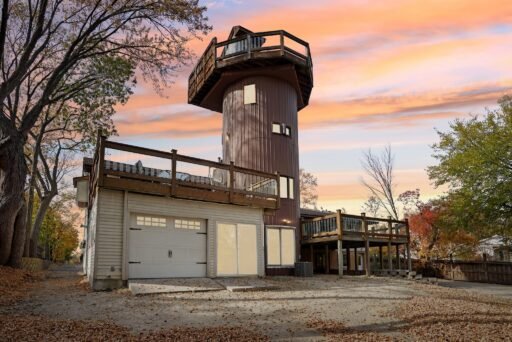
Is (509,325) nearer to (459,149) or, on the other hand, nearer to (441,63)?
(441,63)

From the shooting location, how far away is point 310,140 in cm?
3506

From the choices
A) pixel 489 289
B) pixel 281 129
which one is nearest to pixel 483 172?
pixel 489 289

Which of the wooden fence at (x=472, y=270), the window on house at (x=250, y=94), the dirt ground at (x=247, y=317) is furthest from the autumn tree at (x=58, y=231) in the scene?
the wooden fence at (x=472, y=270)

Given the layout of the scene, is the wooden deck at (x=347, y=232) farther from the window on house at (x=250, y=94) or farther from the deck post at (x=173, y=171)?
the deck post at (x=173, y=171)

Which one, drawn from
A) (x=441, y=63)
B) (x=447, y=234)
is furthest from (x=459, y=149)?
(x=441, y=63)

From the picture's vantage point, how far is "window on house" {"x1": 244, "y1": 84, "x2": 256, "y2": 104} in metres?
22.5

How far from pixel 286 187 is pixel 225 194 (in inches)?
296

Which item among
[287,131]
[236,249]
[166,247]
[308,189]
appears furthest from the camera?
[308,189]

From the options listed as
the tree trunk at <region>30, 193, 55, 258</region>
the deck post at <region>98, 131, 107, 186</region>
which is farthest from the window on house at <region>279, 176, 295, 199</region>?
the tree trunk at <region>30, 193, 55, 258</region>

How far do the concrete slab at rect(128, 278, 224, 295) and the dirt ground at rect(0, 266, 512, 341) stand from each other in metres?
0.28

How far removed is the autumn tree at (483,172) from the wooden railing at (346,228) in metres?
4.20

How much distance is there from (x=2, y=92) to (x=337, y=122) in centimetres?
1563

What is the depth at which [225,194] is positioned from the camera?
15.2 m

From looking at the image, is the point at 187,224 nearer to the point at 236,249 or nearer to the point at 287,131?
the point at 236,249
